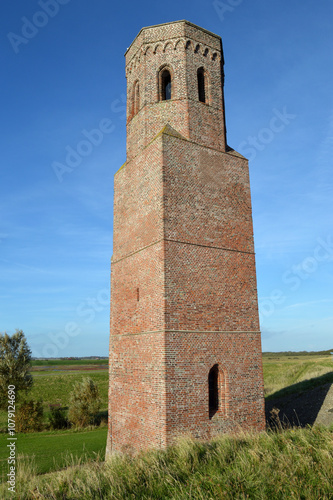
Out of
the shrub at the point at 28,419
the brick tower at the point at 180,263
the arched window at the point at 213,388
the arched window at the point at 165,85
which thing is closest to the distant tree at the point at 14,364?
the shrub at the point at 28,419

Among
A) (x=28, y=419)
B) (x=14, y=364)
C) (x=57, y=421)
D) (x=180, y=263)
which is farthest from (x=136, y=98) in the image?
(x=57, y=421)

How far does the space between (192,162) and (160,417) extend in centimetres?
839

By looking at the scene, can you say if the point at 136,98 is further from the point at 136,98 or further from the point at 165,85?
the point at 165,85

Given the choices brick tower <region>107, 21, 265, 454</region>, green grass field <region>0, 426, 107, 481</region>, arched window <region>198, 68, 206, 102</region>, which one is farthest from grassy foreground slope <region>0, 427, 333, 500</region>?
arched window <region>198, 68, 206, 102</region>

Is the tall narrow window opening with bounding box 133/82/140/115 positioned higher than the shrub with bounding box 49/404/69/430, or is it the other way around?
the tall narrow window opening with bounding box 133/82/140/115

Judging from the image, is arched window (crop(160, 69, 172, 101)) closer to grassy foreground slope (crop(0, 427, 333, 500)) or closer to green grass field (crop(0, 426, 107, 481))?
grassy foreground slope (crop(0, 427, 333, 500))

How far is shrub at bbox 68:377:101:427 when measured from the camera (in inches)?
995

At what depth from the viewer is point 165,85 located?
48.5 feet

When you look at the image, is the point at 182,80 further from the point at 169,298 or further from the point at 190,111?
the point at 169,298

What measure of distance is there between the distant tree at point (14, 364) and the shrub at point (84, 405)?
11.6ft

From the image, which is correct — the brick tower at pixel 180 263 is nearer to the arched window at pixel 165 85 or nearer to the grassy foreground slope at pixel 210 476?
the arched window at pixel 165 85

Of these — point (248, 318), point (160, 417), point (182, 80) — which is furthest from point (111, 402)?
point (182, 80)

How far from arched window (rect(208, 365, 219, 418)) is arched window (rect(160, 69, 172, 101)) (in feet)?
34.4

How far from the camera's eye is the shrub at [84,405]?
2528 centimetres
